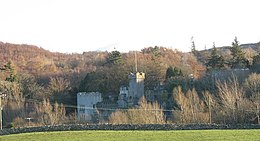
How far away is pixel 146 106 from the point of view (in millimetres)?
45781

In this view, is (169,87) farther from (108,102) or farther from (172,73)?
(108,102)

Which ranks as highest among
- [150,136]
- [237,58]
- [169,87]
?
[237,58]

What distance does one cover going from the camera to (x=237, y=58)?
5900cm

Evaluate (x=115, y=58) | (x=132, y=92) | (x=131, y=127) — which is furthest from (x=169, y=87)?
(x=115, y=58)

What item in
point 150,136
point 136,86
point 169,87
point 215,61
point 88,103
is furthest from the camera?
point 215,61

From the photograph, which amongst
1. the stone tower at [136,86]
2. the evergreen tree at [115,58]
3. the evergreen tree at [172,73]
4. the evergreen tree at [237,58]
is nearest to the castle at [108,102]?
the stone tower at [136,86]

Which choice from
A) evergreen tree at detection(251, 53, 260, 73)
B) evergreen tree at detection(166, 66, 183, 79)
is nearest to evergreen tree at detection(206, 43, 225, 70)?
evergreen tree at detection(166, 66, 183, 79)

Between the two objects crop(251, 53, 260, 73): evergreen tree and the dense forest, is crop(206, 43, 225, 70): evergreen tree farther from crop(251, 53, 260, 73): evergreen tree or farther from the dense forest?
crop(251, 53, 260, 73): evergreen tree

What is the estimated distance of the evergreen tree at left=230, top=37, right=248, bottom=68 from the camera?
57.0 meters

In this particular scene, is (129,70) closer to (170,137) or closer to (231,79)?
(231,79)

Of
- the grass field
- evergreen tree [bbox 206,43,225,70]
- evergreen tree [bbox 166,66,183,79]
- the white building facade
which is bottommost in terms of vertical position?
the grass field

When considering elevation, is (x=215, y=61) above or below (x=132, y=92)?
above

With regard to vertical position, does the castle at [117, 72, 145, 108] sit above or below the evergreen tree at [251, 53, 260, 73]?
below

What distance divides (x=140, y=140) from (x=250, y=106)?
59.7 ft
